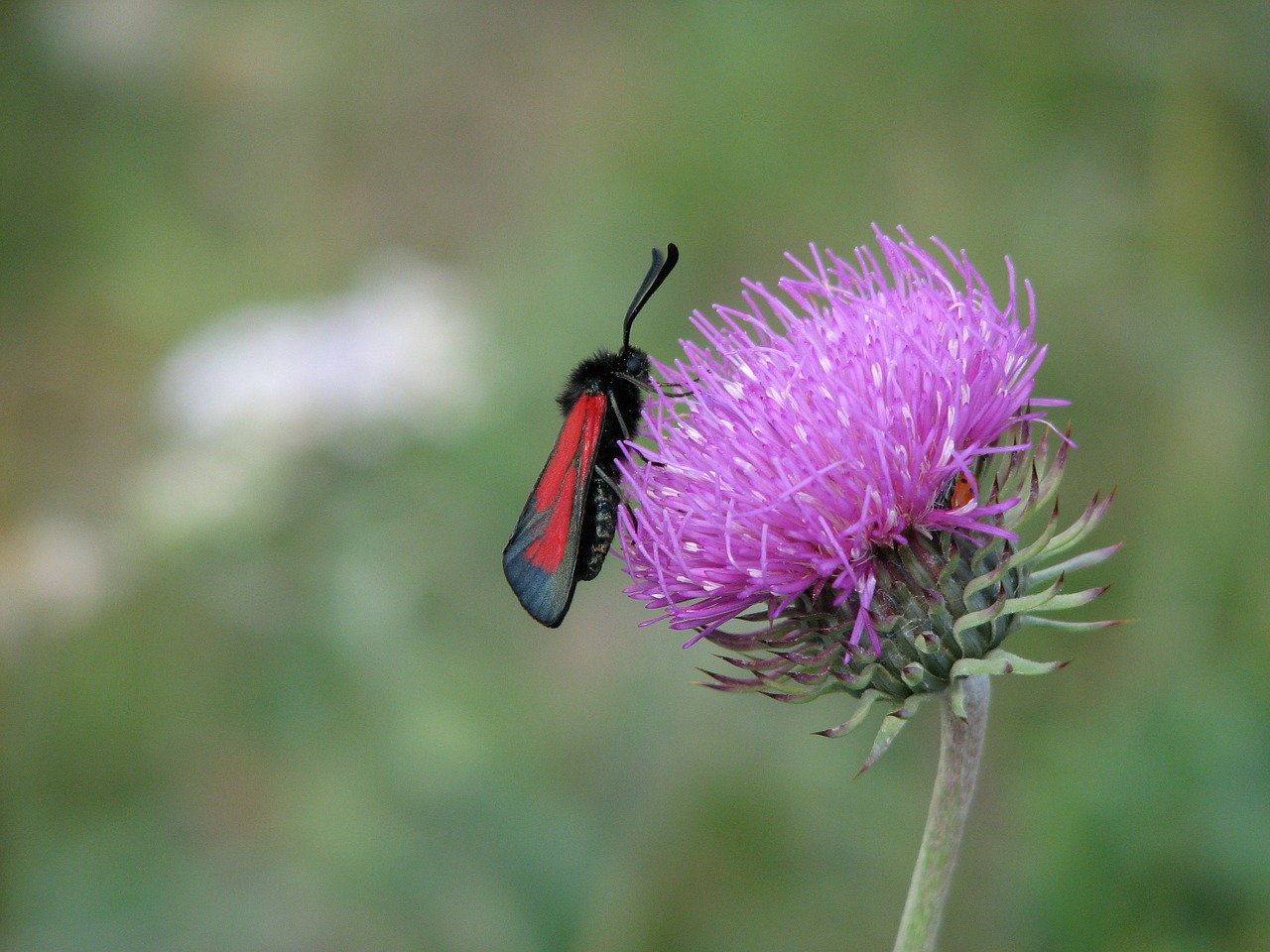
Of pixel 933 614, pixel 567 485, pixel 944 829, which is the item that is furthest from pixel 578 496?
pixel 944 829

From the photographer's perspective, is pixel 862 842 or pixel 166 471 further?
pixel 166 471

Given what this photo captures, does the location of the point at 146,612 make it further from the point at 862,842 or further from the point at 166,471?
the point at 862,842

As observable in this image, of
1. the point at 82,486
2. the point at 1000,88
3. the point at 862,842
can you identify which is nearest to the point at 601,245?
the point at 1000,88

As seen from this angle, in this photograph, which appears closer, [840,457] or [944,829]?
[944,829]

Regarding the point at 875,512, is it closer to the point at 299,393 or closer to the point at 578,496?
the point at 578,496

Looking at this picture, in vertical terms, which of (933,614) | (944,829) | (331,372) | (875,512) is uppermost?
(331,372)

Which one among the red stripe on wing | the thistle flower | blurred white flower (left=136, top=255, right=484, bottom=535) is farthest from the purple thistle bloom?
blurred white flower (left=136, top=255, right=484, bottom=535)

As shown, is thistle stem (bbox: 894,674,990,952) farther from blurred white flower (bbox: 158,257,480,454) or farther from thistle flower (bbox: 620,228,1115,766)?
blurred white flower (bbox: 158,257,480,454)
